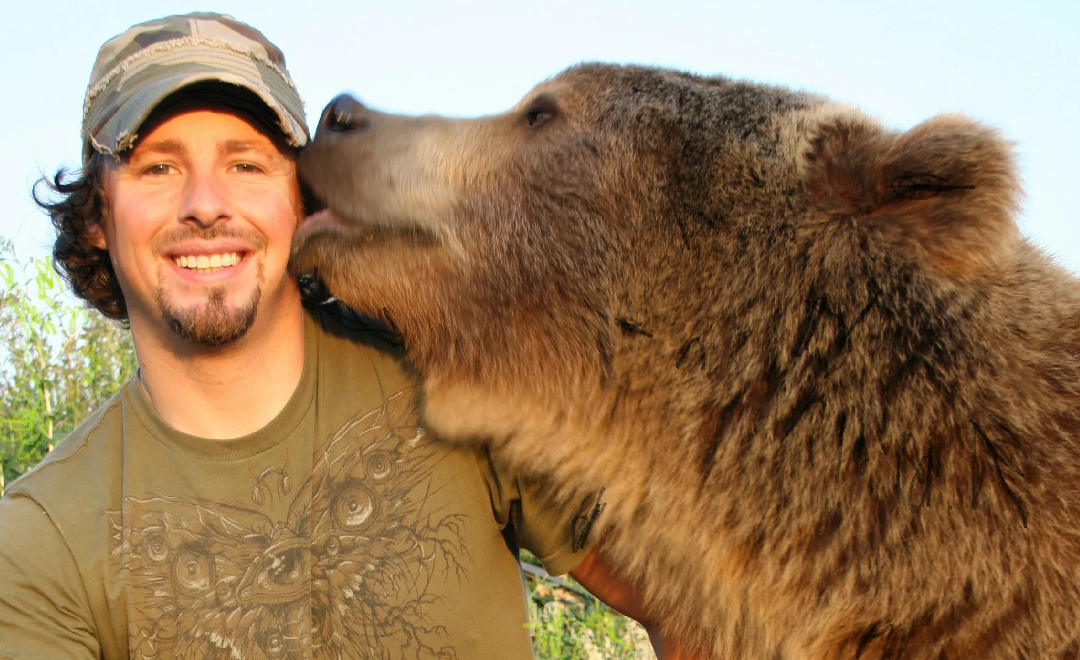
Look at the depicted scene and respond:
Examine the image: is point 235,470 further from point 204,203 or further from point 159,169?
point 159,169

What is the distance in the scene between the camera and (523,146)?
9.03ft

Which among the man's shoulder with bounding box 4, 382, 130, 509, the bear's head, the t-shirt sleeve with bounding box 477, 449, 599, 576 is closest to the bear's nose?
the bear's head

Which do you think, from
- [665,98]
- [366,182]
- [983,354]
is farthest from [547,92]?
[983,354]

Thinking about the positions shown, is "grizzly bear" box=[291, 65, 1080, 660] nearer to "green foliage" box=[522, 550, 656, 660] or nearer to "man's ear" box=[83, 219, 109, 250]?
"man's ear" box=[83, 219, 109, 250]

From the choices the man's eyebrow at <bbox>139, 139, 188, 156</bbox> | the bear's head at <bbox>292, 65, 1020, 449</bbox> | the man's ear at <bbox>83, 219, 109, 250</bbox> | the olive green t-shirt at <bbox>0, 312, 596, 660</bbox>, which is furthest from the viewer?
the man's ear at <bbox>83, 219, 109, 250</bbox>

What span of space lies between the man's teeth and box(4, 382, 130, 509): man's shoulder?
53cm

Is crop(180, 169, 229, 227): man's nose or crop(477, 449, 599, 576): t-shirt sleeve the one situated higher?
crop(180, 169, 229, 227): man's nose

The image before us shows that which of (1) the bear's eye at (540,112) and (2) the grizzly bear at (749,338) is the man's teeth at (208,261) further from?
(1) the bear's eye at (540,112)

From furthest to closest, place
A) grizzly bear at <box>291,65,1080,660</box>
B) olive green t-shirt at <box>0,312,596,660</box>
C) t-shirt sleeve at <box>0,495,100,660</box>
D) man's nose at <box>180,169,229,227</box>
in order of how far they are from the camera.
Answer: man's nose at <box>180,169,229,227</box>
olive green t-shirt at <box>0,312,596,660</box>
t-shirt sleeve at <box>0,495,100,660</box>
grizzly bear at <box>291,65,1080,660</box>

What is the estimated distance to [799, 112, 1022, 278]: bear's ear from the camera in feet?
6.89

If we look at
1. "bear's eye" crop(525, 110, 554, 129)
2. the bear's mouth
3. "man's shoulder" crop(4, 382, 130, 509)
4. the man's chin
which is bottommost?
"man's shoulder" crop(4, 382, 130, 509)

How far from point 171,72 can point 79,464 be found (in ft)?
4.08

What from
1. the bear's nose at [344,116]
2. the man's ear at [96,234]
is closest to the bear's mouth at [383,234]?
the bear's nose at [344,116]

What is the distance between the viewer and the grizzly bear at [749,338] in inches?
81.4
